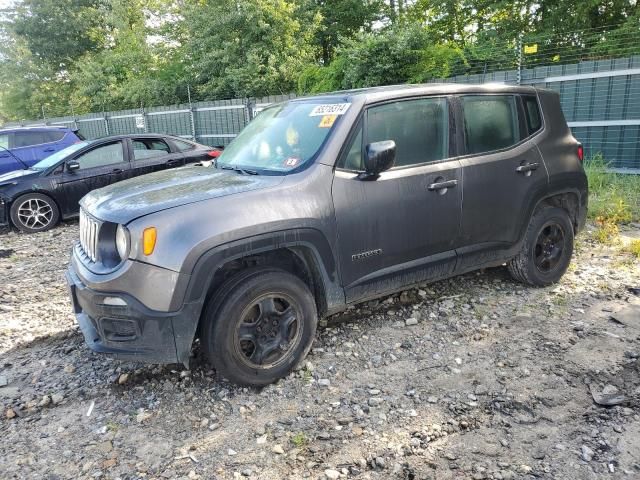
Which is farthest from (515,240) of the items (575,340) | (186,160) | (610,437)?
(186,160)

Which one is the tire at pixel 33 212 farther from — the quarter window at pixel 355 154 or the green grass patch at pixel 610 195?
the green grass patch at pixel 610 195

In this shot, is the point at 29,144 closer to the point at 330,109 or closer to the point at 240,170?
the point at 240,170

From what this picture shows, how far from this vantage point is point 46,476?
2555 mm

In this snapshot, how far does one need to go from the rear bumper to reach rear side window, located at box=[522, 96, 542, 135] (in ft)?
10.7

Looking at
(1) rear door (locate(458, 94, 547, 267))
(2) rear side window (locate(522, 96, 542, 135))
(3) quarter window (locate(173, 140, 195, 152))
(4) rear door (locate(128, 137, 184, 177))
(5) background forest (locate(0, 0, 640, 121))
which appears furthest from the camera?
(5) background forest (locate(0, 0, 640, 121))

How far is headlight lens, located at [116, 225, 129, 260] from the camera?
286 cm

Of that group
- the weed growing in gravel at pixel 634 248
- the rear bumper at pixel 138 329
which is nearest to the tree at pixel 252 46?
the weed growing in gravel at pixel 634 248

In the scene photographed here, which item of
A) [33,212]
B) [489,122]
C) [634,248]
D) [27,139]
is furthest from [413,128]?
[27,139]

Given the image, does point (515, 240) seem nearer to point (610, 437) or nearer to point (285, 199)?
point (610, 437)

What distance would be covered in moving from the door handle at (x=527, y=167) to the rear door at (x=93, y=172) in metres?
6.47

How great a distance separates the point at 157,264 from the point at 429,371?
188 cm

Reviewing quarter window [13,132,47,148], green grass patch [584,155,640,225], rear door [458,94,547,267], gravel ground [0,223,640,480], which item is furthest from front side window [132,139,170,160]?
green grass patch [584,155,640,225]

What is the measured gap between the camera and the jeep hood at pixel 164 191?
298cm

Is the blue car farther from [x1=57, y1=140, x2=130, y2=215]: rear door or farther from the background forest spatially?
the background forest
